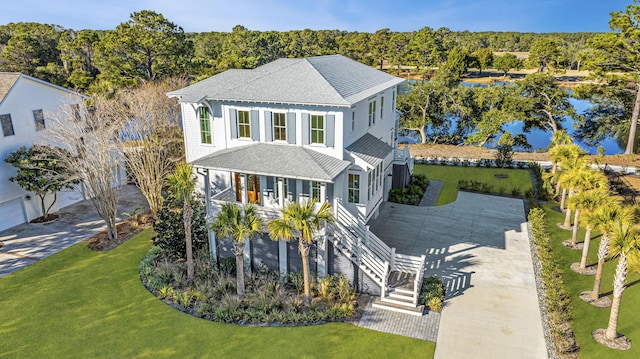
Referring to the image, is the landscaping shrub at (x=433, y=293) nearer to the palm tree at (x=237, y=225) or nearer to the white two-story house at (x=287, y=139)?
the white two-story house at (x=287, y=139)

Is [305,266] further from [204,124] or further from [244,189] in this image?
[204,124]

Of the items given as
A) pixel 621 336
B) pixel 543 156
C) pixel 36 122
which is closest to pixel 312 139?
pixel 621 336

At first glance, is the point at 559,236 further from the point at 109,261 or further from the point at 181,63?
the point at 181,63

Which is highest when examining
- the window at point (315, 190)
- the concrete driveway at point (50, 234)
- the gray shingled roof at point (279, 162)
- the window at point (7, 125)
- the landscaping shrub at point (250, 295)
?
the window at point (7, 125)

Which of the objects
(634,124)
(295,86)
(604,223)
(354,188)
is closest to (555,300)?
(604,223)

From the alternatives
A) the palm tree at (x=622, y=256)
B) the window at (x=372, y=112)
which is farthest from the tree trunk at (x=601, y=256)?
the window at (x=372, y=112)

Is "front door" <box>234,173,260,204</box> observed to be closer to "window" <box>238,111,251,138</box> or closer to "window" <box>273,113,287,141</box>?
"window" <box>238,111,251,138</box>
